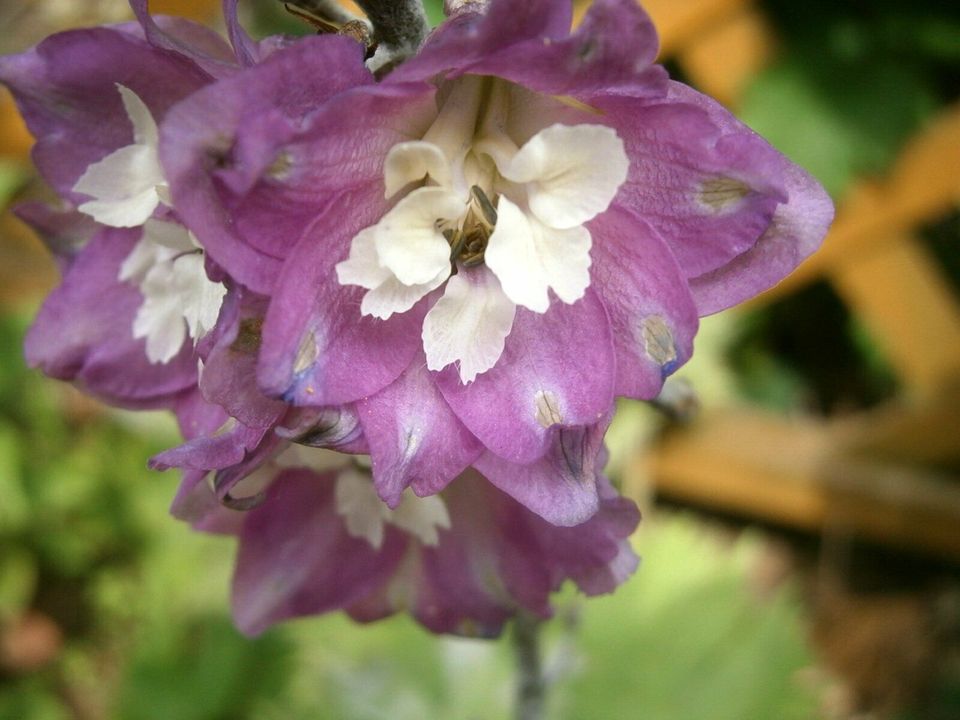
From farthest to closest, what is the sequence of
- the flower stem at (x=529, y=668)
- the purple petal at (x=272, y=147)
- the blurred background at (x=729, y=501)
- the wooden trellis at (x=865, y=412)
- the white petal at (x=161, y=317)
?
the wooden trellis at (x=865, y=412) → the blurred background at (x=729, y=501) → the flower stem at (x=529, y=668) → the white petal at (x=161, y=317) → the purple petal at (x=272, y=147)

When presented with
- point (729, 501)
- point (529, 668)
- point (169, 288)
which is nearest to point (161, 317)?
point (169, 288)

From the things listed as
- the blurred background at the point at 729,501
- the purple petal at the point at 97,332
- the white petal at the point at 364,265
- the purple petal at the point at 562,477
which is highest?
the white petal at the point at 364,265

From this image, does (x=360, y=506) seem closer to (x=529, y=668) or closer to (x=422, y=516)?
(x=422, y=516)

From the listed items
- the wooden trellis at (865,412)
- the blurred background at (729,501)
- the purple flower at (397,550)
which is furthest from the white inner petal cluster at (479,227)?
A: the wooden trellis at (865,412)

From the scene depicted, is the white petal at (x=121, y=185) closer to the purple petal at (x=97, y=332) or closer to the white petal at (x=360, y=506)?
the purple petal at (x=97, y=332)

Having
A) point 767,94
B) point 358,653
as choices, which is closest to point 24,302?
point 358,653

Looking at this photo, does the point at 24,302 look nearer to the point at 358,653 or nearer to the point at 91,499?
the point at 91,499

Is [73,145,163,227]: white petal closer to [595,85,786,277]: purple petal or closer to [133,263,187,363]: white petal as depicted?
[133,263,187,363]: white petal
